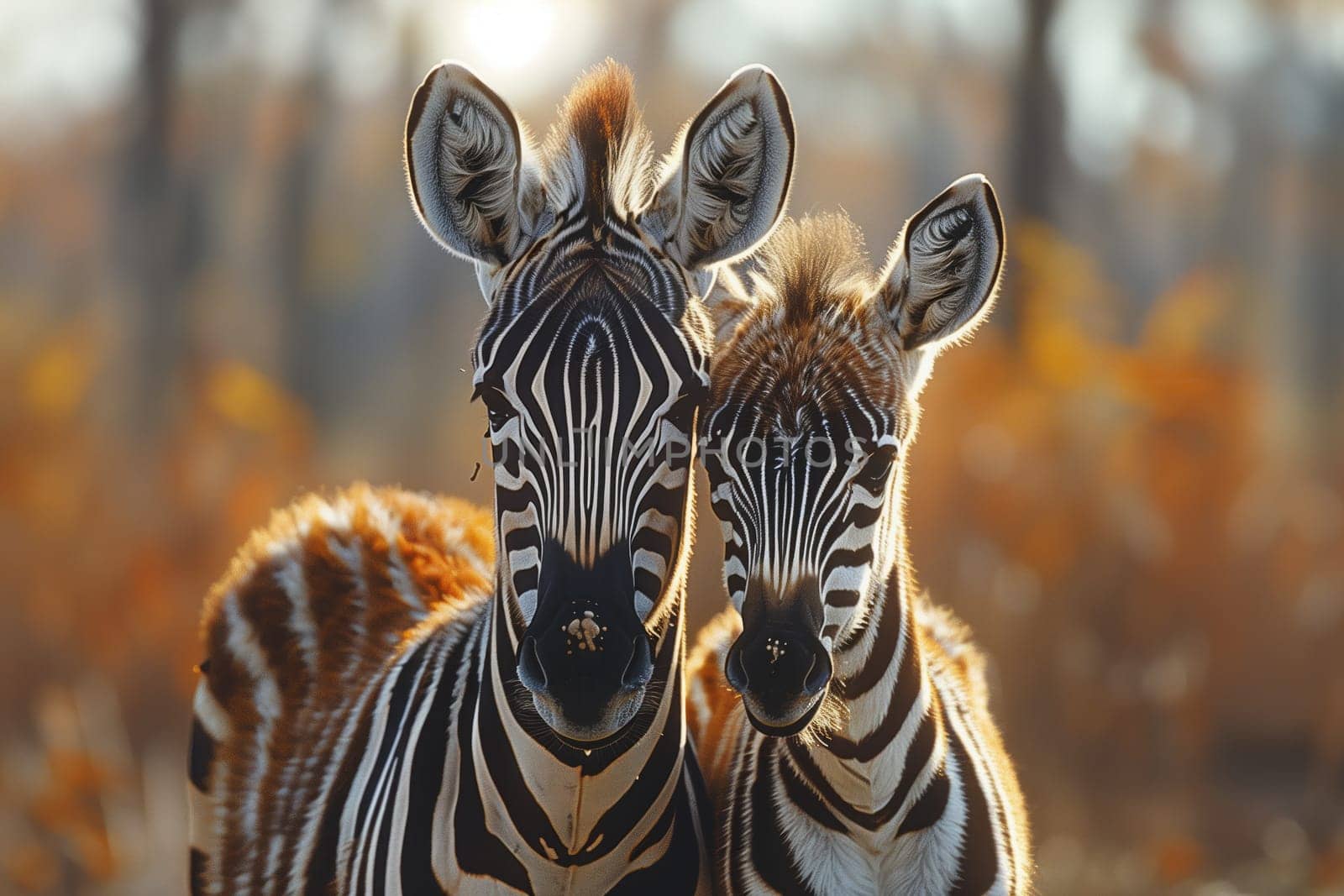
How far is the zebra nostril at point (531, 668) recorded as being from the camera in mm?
2781

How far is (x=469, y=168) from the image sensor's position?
132 inches

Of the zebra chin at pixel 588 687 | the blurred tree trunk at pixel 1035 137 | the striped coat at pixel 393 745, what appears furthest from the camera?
the blurred tree trunk at pixel 1035 137

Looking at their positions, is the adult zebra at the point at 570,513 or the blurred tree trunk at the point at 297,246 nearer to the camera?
the adult zebra at the point at 570,513

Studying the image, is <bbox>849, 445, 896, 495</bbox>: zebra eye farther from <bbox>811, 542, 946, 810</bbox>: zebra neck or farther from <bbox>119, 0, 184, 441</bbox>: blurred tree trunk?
<bbox>119, 0, 184, 441</bbox>: blurred tree trunk

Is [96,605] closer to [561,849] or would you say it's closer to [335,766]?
[335,766]

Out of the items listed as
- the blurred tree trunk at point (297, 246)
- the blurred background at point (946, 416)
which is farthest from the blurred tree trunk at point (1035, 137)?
the blurred tree trunk at point (297, 246)

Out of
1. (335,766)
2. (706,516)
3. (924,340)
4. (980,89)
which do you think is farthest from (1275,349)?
(335,766)

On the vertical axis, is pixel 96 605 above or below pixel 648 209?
below

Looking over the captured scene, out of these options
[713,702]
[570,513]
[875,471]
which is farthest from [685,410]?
[713,702]

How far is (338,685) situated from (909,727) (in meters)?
2.29

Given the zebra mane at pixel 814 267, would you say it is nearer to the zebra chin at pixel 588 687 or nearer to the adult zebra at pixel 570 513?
the adult zebra at pixel 570 513

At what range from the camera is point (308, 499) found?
5676 mm

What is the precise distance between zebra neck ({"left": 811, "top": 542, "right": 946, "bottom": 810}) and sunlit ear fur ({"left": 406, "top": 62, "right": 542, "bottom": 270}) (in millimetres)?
1402

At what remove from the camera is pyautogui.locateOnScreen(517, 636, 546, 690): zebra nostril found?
9.12 feet
